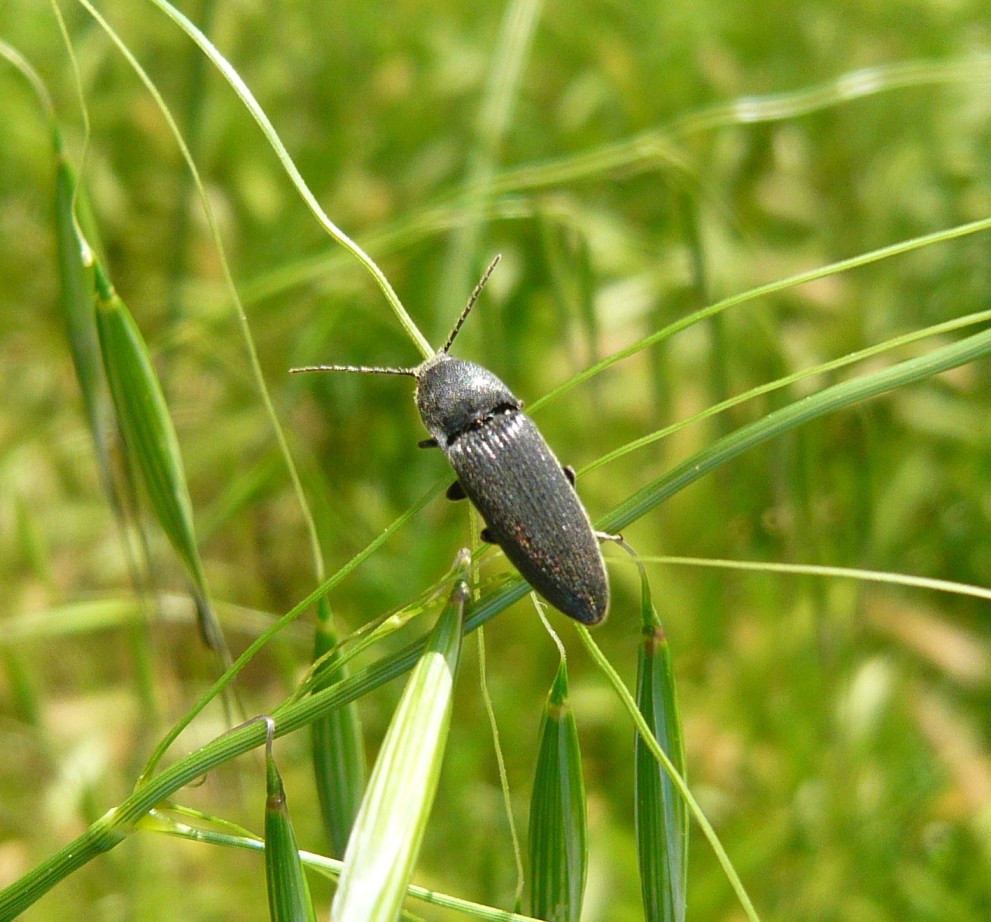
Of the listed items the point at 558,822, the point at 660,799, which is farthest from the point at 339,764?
the point at 660,799

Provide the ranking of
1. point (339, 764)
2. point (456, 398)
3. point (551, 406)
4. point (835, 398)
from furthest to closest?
point (551, 406) → point (456, 398) → point (339, 764) → point (835, 398)

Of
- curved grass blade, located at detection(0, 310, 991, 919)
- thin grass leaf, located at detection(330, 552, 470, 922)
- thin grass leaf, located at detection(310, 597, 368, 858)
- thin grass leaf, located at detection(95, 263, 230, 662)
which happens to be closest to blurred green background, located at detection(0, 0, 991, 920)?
thin grass leaf, located at detection(95, 263, 230, 662)

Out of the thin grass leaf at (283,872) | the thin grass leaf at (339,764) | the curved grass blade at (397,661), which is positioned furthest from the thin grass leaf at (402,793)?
the thin grass leaf at (339,764)

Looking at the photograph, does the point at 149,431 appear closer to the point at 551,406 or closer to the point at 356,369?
the point at 356,369

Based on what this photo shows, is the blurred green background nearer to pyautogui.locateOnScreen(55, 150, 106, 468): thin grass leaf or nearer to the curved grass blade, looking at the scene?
pyautogui.locateOnScreen(55, 150, 106, 468): thin grass leaf

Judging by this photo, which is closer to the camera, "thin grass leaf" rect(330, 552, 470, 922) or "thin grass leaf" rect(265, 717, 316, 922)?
"thin grass leaf" rect(330, 552, 470, 922)

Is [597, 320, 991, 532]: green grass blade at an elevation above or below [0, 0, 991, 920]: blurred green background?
below
